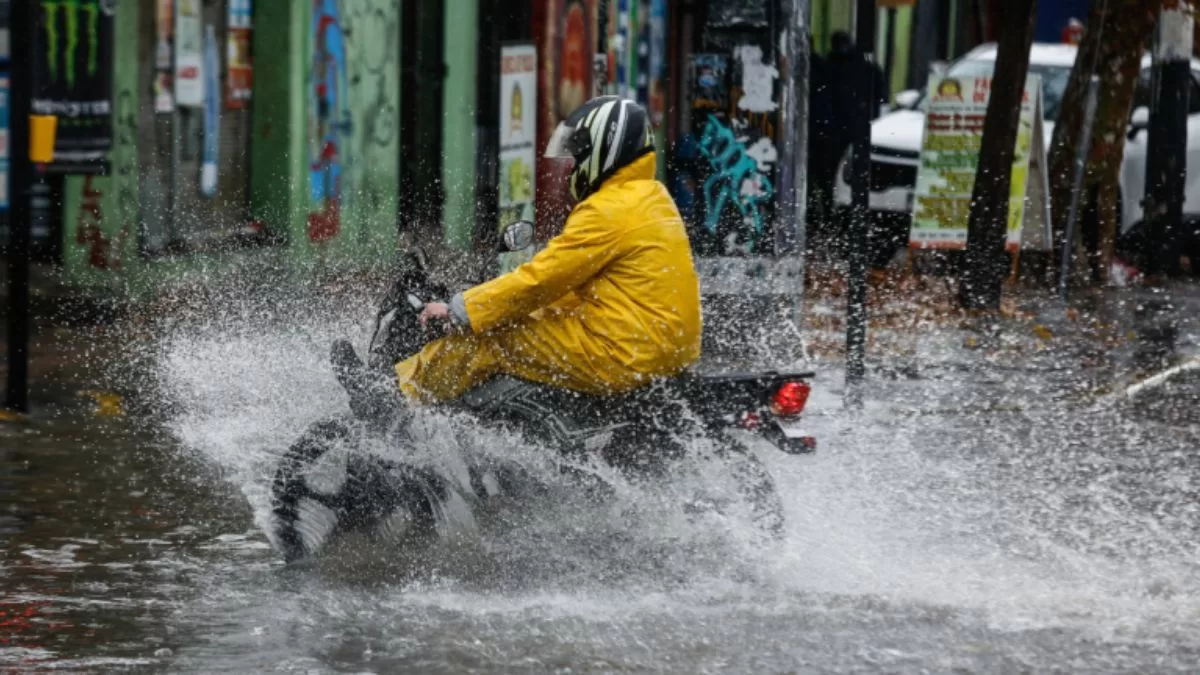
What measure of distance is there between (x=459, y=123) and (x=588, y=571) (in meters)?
11.7

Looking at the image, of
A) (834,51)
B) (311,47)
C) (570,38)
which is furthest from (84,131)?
(834,51)

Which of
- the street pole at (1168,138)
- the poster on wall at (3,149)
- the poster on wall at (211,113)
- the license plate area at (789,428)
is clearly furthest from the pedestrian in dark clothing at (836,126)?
the license plate area at (789,428)

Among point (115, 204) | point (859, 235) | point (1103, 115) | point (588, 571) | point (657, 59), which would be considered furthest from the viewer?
point (657, 59)

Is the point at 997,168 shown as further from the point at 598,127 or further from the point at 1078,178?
the point at 598,127

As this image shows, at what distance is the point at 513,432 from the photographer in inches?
292

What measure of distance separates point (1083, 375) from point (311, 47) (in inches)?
238

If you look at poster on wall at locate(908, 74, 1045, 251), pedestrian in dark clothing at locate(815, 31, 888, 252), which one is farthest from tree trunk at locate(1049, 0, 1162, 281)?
poster on wall at locate(908, 74, 1045, 251)

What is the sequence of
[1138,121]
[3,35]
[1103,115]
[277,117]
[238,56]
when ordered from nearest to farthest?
1. [3,35]
2. [238,56]
3. [277,117]
4. [1103,115]
5. [1138,121]

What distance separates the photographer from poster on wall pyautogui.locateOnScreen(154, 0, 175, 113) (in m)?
15.0

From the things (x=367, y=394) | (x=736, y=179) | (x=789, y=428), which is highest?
(x=736, y=179)

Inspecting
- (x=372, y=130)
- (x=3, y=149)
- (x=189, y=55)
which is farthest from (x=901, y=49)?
(x=3, y=149)

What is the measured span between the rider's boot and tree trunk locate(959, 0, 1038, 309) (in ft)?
32.3

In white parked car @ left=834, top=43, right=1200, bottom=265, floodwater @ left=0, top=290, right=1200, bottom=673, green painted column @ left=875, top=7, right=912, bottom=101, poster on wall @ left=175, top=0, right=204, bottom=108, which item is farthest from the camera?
green painted column @ left=875, top=7, right=912, bottom=101

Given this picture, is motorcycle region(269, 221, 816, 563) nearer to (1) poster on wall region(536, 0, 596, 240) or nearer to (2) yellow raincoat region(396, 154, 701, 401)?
(2) yellow raincoat region(396, 154, 701, 401)
